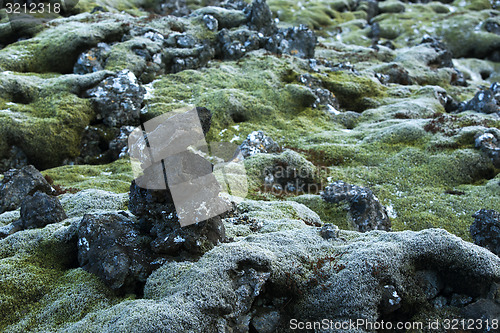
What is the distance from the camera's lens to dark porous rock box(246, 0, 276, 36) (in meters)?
51.6

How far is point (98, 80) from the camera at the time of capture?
31.6m

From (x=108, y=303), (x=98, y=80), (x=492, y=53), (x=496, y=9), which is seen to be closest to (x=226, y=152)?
(x=98, y=80)

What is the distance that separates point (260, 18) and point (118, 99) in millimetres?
29738

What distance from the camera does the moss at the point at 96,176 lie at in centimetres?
2227

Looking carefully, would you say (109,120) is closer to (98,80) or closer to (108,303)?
(98,80)

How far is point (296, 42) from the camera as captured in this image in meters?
51.3

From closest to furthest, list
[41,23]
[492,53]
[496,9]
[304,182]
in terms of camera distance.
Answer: [304,182], [41,23], [492,53], [496,9]

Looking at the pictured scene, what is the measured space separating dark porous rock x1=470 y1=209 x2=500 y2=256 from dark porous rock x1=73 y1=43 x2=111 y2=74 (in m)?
35.0

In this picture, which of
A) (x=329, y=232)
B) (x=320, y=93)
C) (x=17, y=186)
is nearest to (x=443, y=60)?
(x=320, y=93)

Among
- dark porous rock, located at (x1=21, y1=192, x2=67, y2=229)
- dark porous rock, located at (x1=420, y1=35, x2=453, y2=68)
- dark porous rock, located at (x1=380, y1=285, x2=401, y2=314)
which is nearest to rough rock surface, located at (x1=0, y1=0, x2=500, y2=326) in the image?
dark porous rock, located at (x1=380, y1=285, x2=401, y2=314)

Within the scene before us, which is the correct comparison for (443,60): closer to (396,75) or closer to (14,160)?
(396,75)

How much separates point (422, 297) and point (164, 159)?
9891 mm

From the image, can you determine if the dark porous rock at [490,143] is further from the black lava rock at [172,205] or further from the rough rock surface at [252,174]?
the black lava rock at [172,205]

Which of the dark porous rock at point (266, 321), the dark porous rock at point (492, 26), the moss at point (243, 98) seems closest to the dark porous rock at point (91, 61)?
the moss at point (243, 98)
